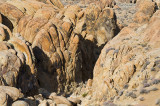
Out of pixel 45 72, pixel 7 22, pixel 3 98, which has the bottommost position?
pixel 45 72

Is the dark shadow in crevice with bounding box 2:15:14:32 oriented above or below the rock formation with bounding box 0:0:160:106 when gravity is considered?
above

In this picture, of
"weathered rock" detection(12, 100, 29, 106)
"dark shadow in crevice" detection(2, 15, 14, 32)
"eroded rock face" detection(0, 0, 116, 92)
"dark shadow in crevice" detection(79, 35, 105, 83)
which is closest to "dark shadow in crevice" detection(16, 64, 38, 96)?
"eroded rock face" detection(0, 0, 116, 92)

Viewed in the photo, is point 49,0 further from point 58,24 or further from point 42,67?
point 42,67

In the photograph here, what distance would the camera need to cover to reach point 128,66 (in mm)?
22016

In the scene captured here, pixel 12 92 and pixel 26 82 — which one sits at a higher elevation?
pixel 12 92

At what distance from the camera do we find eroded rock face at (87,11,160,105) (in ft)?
64.8

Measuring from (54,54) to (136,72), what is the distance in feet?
54.6

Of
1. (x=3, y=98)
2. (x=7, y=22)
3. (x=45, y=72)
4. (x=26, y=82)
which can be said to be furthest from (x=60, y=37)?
(x=3, y=98)

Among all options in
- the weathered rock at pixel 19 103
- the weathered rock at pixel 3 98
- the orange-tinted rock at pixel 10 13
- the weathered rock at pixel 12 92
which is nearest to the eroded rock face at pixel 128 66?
the weathered rock at pixel 19 103

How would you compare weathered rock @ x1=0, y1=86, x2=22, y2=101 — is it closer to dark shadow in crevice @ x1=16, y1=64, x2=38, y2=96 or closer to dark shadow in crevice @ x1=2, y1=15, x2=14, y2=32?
dark shadow in crevice @ x1=16, y1=64, x2=38, y2=96

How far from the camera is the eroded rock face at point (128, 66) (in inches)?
778

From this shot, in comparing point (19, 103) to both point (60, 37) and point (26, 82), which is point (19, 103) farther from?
point (60, 37)

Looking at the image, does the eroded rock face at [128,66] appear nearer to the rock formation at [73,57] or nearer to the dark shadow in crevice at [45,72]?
the rock formation at [73,57]

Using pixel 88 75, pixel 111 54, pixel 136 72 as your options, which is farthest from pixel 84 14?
pixel 136 72
